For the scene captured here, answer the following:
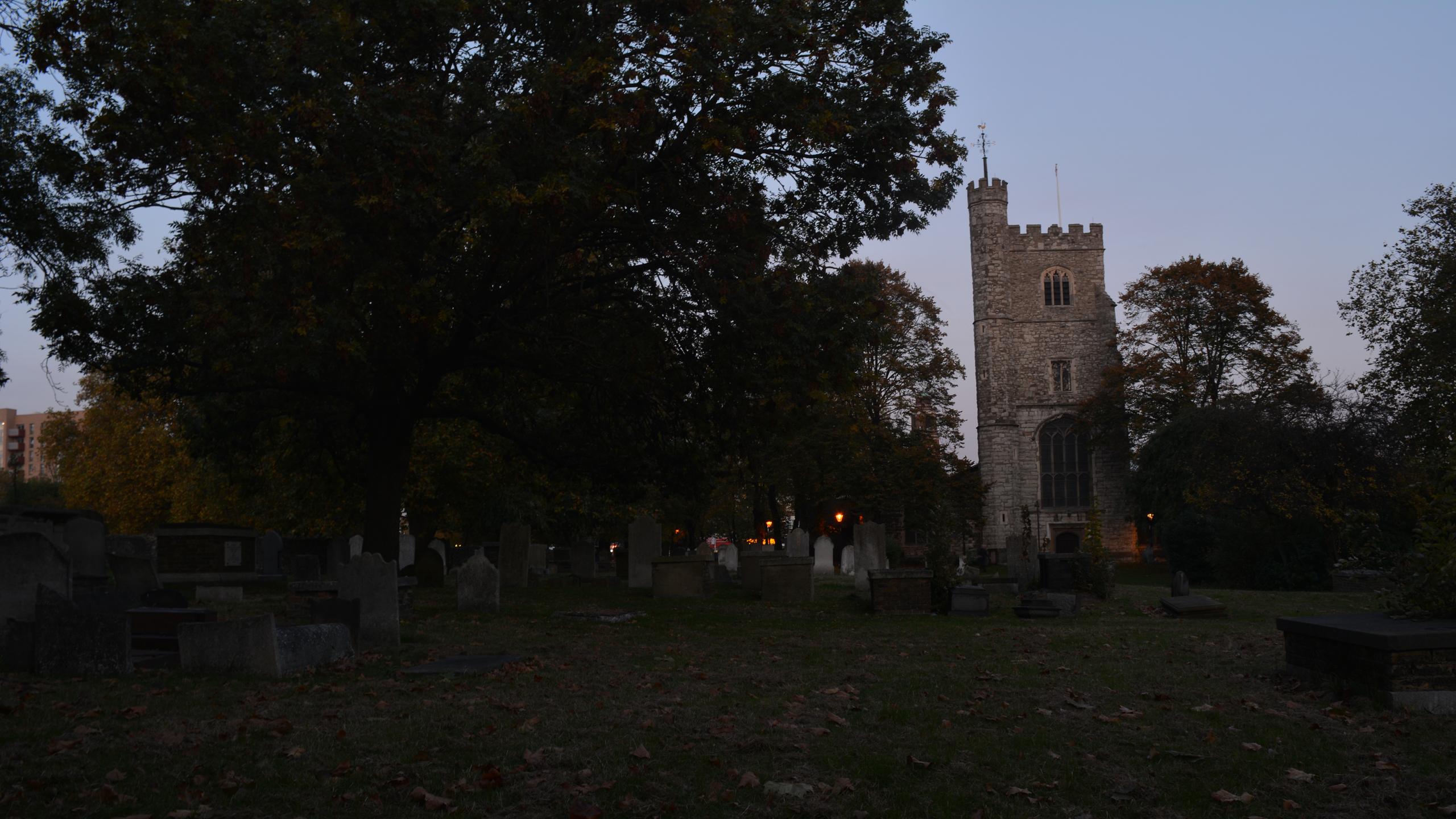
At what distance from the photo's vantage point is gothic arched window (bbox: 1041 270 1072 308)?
199ft

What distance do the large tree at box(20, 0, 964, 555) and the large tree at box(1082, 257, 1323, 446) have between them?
34588 mm

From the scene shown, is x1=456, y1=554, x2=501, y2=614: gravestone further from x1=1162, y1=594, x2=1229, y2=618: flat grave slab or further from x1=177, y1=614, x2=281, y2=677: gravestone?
x1=1162, y1=594, x2=1229, y2=618: flat grave slab

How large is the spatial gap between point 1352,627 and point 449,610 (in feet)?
36.4

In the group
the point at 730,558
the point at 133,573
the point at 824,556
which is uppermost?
the point at 133,573

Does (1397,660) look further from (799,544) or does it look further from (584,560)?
(584,560)

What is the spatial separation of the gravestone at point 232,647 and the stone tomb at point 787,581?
10.9 metres

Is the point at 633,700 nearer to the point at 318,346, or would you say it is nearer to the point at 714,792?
the point at 714,792

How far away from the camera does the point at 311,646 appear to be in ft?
28.8

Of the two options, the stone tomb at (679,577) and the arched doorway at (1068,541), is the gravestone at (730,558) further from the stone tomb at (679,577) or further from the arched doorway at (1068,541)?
the arched doorway at (1068,541)

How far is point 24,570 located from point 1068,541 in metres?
56.7

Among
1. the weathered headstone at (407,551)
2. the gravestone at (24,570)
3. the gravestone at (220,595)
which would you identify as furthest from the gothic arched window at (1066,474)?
the gravestone at (24,570)

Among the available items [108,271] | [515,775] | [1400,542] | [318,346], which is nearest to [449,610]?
[318,346]

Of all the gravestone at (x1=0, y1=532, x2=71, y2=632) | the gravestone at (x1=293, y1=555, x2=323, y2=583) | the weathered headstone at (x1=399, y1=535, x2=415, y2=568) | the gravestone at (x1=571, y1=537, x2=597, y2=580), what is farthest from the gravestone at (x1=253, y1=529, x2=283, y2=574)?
the gravestone at (x1=0, y1=532, x2=71, y2=632)

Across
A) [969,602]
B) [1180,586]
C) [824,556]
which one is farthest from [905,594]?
[824,556]
